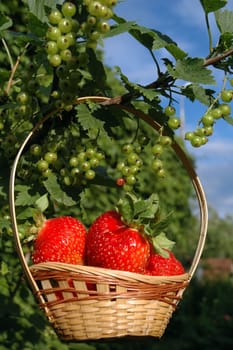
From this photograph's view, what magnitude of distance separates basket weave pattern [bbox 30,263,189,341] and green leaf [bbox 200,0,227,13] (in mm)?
587

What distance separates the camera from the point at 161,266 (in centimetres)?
149

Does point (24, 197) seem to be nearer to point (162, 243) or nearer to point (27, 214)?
point (27, 214)

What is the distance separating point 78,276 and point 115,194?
8.95 feet

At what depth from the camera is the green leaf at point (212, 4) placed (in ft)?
4.71

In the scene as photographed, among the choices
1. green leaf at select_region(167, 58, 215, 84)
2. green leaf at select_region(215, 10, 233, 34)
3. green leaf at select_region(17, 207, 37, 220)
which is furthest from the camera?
green leaf at select_region(17, 207, 37, 220)

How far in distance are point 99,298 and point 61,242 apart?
0.19 metres

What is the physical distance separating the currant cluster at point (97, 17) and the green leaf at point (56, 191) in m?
0.37

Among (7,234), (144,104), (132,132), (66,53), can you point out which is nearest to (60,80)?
(66,53)

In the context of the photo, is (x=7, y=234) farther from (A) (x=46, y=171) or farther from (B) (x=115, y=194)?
(B) (x=115, y=194)

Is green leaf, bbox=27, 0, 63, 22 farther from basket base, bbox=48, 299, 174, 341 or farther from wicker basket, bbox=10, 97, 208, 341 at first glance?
basket base, bbox=48, 299, 174, 341

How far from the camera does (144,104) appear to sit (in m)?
1.46

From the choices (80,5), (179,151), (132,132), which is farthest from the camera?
(132,132)

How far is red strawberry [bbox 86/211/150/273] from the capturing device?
1415 millimetres

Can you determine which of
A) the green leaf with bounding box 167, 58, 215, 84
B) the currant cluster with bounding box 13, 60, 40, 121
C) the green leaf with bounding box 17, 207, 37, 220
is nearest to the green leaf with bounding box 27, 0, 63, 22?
the currant cluster with bounding box 13, 60, 40, 121
